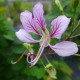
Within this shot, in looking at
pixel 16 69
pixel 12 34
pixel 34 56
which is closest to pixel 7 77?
pixel 16 69

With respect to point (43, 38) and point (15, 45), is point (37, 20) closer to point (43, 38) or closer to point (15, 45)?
point (43, 38)

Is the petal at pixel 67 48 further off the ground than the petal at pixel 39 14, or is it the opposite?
the petal at pixel 39 14

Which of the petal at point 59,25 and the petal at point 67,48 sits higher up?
the petal at point 59,25

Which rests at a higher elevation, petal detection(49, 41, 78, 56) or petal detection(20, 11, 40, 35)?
petal detection(20, 11, 40, 35)

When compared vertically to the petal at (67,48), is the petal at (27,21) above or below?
above
